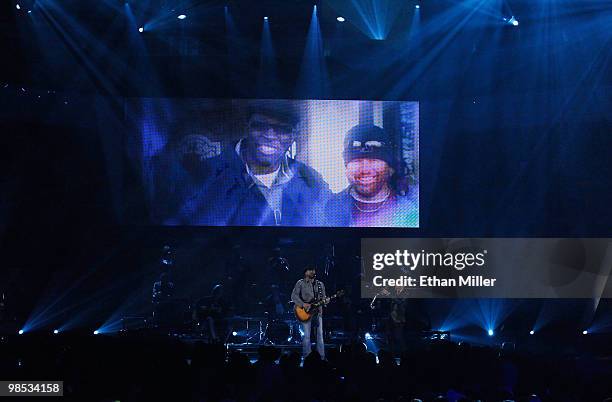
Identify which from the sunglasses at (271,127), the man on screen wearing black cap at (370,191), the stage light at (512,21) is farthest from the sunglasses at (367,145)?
the stage light at (512,21)

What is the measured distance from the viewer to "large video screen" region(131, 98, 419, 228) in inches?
590

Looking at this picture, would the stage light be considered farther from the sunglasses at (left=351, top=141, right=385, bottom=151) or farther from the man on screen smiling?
the man on screen smiling

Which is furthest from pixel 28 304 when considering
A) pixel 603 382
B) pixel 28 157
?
pixel 603 382

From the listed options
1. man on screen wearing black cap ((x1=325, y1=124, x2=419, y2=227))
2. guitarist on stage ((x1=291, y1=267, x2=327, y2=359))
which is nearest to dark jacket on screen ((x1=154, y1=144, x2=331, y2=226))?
man on screen wearing black cap ((x1=325, y1=124, x2=419, y2=227))

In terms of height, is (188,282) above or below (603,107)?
below

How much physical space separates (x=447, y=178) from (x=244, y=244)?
4942 millimetres

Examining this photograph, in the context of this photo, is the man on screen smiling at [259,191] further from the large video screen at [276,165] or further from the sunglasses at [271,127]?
the sunglasses at [271,127]

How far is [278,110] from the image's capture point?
15180 millimetres

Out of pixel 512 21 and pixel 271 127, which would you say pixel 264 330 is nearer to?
pixel 271 127

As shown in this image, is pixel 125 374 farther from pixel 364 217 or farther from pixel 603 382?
pixel 364 217

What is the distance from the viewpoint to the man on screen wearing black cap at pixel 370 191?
15000 mm

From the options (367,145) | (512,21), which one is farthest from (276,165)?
(512,21)

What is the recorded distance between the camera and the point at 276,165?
49.4 feet

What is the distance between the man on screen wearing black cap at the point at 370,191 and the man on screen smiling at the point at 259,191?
0.53 metres
